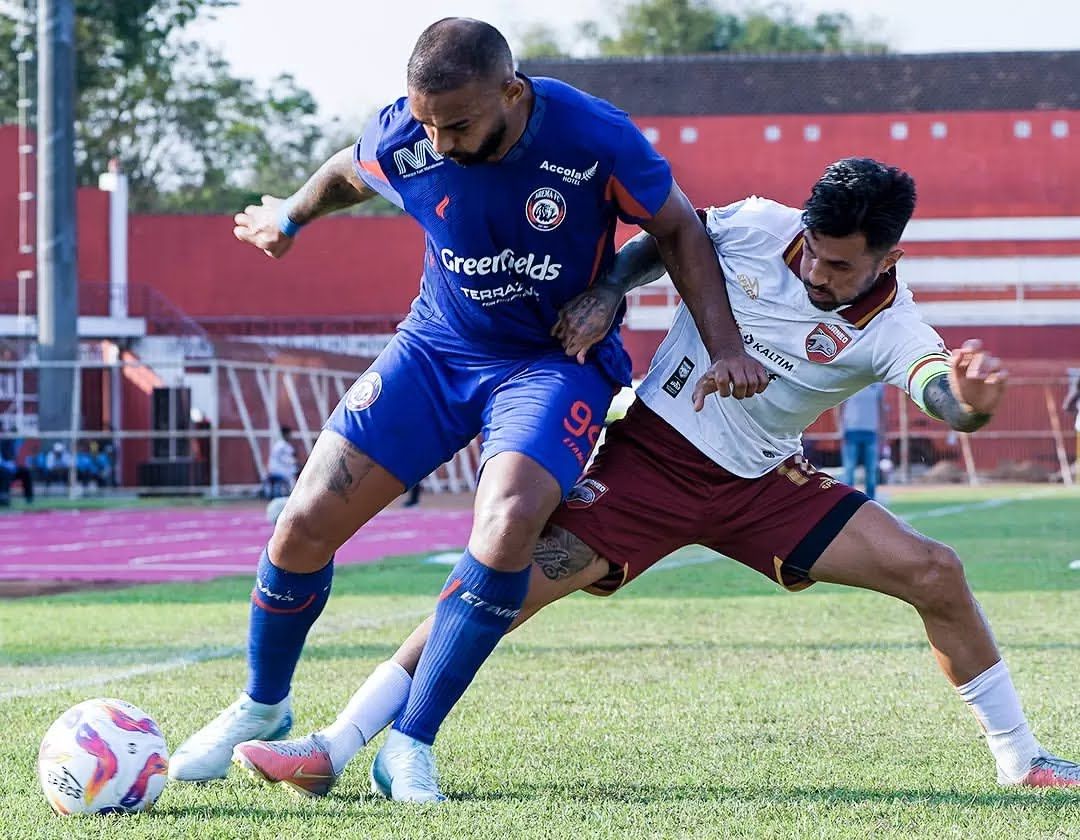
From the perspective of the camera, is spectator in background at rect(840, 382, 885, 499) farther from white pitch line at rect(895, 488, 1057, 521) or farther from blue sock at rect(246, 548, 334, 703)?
blue sock at rect(246, 548, 334, 703)

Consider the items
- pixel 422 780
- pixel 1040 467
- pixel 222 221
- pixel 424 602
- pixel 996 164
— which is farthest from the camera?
pixel 996 164

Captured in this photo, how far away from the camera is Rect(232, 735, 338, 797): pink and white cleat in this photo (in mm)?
4578

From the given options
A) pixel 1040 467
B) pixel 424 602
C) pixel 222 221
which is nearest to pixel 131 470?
pixel 222 221

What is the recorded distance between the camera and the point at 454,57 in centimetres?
440

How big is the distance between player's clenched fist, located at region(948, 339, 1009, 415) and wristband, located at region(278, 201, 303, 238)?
2.26 meters

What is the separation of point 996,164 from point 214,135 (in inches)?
1197

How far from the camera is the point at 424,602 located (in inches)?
413

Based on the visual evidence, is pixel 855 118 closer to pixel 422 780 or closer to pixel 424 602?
pixel 424 602

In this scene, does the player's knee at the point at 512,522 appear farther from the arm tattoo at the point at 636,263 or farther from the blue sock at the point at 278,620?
the arm tattoo at the point at 636,263

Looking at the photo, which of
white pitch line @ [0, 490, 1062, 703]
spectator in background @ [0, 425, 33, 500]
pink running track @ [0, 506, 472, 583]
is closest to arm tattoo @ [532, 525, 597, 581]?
white pitch line @ [0, 490, 1062, 703]

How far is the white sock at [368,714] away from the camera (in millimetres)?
4680

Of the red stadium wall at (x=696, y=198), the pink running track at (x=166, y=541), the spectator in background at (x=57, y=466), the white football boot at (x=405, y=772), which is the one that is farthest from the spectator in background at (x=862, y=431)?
the red stadium wall at (x=696, y=198)

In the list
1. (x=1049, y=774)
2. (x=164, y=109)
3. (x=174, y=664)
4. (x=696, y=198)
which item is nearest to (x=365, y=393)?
(x=1049, y=774)

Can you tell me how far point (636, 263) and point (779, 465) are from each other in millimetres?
772
